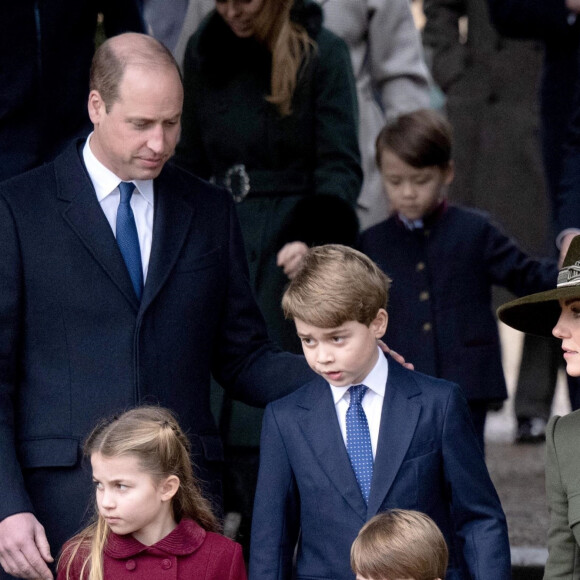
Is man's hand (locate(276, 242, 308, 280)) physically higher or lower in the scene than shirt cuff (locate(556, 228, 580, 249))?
lower

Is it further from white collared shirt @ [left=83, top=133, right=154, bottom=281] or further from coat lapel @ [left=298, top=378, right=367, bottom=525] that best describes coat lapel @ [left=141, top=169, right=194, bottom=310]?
coat lapel @ [left=298, top=378, right=367, bottom=525]

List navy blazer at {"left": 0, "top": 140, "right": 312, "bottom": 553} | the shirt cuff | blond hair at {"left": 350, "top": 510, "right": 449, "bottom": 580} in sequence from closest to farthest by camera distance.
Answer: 1. blond hair at {"left": 350, "top": 510, "right": 449, "bottom": 580}
2. navy blazer at {"left": 0, "top": 140, "right": 312, "bottom": 553}
3. the shirt cuff

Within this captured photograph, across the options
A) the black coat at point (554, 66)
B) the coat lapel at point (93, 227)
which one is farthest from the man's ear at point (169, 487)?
the black coat at point (554, 66)

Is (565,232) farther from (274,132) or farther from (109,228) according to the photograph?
(109,228)

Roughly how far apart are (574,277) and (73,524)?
1.48 metres

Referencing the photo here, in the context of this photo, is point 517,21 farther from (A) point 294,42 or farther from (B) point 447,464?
(B) point 447,464

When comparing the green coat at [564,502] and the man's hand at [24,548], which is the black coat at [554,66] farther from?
the man's hand at [24,548]

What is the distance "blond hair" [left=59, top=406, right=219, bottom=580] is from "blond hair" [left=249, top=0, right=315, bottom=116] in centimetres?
160

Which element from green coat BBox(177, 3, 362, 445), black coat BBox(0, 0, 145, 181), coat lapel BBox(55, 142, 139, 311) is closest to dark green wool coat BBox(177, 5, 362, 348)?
green coat BBox(177, 3, 362, 445)

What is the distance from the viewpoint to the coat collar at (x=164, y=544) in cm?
363

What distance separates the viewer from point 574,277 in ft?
11.5

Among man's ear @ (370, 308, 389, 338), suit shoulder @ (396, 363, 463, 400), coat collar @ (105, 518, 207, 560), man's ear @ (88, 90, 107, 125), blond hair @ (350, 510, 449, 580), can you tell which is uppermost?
man's ear @ (88, 90, 107, 125)

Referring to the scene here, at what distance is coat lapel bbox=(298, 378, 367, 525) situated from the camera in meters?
3.69

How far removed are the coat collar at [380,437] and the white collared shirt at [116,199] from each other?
25.3 inches
